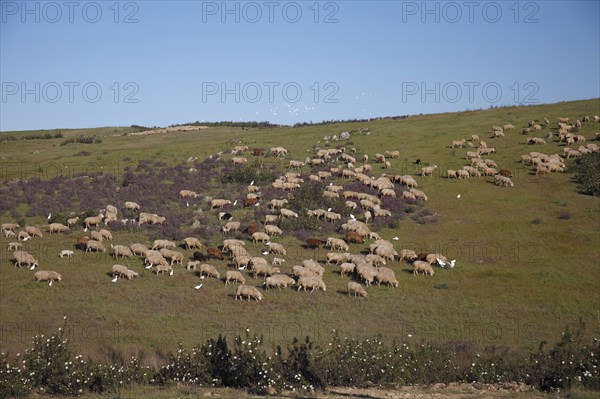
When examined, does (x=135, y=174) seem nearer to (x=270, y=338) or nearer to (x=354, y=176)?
(x=354, y=176)

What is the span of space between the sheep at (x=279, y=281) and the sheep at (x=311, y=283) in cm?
60

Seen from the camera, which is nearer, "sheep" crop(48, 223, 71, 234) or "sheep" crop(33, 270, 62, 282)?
"sheep" crop(33, 270, 62, 282)

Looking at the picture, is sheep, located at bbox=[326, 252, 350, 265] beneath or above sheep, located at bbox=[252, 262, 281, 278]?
above

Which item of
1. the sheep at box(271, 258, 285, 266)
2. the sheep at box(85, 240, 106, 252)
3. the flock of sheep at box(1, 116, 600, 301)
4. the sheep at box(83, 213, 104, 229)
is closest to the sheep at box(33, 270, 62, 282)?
the flock of sheep at box(1, 116, 600, 301)

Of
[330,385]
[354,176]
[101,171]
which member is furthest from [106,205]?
[330,385]

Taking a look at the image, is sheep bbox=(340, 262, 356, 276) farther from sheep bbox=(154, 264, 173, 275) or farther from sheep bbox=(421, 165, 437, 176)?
sheep bbox=(421, 165, 437, 176)

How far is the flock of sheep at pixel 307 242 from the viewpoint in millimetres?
29594

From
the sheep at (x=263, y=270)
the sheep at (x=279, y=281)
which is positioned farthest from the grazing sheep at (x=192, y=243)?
the sheep at (x=279, y=281)

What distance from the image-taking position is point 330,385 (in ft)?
58.6

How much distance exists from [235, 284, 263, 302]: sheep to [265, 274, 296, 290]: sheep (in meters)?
1.38

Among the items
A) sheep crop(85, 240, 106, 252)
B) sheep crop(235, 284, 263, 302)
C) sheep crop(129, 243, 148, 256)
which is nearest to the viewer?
sheep crop(235, 284, 263, 302)

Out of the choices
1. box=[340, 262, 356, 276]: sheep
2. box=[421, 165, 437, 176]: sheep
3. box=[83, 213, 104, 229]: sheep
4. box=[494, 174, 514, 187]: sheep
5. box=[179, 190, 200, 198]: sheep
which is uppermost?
box=[421, 165, 437, 176]: sheep

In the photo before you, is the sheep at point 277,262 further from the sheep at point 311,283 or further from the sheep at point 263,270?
the sheep at point 311,283

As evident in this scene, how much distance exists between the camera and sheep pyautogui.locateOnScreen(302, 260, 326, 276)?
99.2 ft
